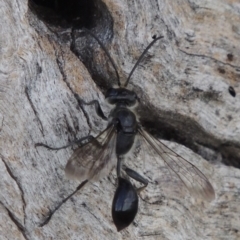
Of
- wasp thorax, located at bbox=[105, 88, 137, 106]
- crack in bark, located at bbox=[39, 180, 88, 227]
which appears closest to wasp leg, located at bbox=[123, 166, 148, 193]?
crack in bark, located at bbox=[39, 180, 88, 227]

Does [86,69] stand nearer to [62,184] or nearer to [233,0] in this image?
[62,184]

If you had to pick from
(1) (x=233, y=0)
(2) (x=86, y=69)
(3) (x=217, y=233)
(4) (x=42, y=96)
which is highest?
(1) (x=233, y=0)

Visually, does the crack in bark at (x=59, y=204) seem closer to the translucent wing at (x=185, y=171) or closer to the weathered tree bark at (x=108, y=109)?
the weathered tree bark at (x=108, y=109)

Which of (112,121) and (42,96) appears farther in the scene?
(112,121)

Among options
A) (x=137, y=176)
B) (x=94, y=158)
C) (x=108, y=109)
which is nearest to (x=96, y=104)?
(x=108, y=109)

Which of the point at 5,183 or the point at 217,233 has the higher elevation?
the point at 217,233

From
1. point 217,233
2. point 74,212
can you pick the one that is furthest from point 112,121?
point 217,233

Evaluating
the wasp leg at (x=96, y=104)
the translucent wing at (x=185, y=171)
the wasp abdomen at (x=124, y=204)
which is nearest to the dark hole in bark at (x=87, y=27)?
the wasp leg at (x=96, y=104)

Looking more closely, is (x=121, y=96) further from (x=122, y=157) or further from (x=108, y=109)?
(x=122, y=157)
